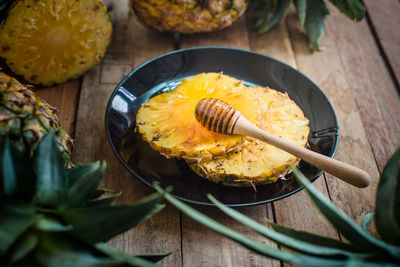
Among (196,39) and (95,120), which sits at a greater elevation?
(196,39)

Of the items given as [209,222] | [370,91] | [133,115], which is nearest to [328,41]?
[370,91]

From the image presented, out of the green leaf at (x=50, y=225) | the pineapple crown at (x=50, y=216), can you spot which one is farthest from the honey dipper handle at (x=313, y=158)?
the green leaf at (x=50, y=225)

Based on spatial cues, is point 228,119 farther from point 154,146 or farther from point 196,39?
point 196,39

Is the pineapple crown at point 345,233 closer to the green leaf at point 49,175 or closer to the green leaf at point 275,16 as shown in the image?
the green leaf at point 49,175

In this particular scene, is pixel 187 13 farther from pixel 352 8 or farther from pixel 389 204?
pixel 389 204

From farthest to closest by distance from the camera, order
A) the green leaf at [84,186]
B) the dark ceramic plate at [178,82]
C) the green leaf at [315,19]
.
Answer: the green leaf at [315,19] < the dark ceramic plate at [178,82] < the green leaf at [84,186]

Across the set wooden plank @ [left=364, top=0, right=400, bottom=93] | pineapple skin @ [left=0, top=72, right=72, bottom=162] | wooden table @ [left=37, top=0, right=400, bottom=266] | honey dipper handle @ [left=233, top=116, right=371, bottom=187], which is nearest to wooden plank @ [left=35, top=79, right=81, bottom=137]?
wooden table @ [left=37, top=0, right=400, bottom=266]
